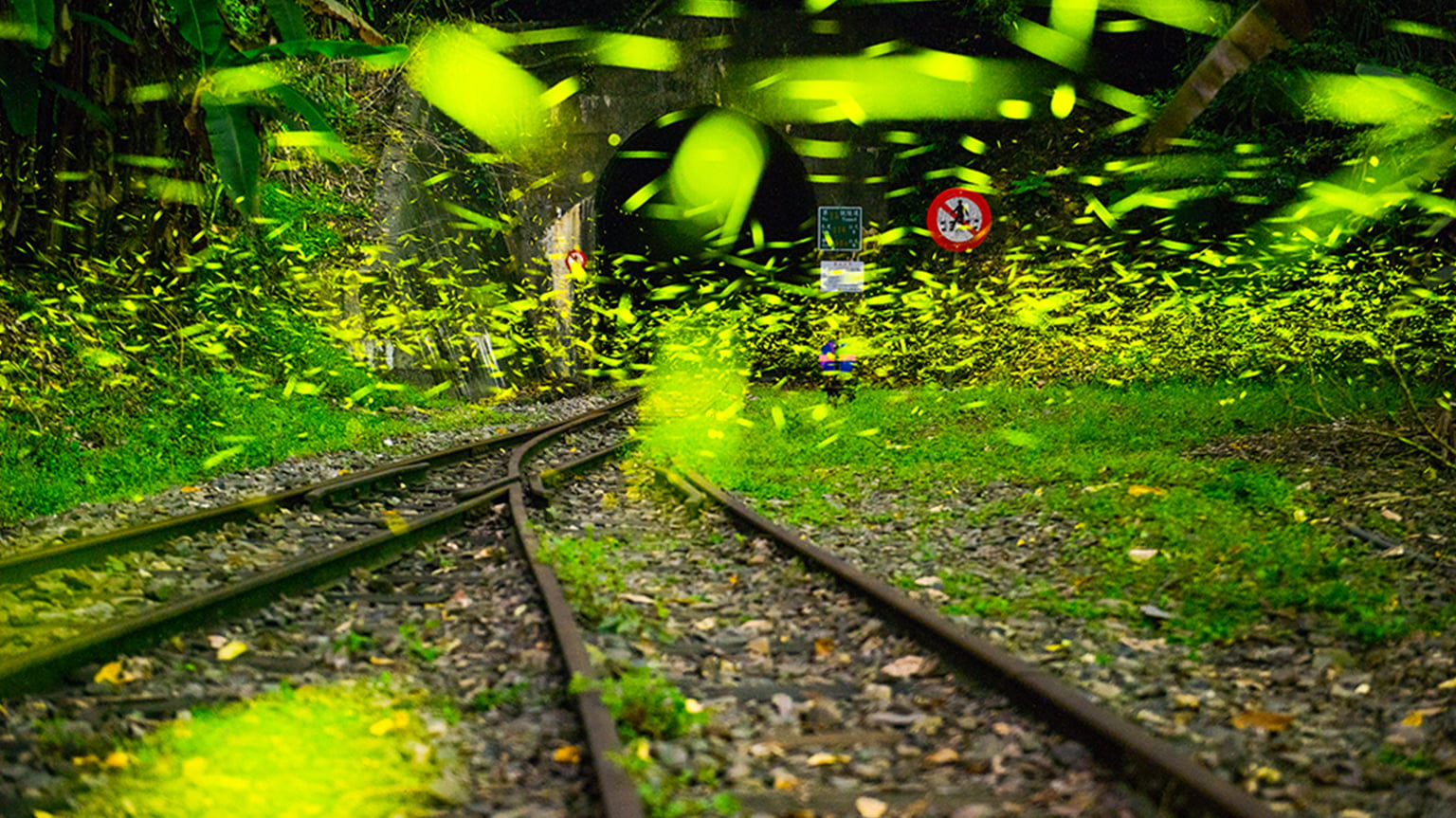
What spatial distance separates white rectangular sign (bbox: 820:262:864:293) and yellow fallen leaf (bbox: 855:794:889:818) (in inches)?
414

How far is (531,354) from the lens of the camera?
54.5 ft

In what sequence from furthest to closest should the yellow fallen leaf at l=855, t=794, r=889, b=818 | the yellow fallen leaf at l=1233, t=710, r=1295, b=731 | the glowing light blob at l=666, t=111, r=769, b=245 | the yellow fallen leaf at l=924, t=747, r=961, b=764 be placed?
the glowing light blob at l=666, t=111, r=769, b=245 < the yellow fallen leaf at l=1233, t=710, r=1295, b=731 < the yellow fallen leaf at l=924, t=747, r=961, b=764 < the yellow fallen leaf at l=855, t=794, r=889, b=818

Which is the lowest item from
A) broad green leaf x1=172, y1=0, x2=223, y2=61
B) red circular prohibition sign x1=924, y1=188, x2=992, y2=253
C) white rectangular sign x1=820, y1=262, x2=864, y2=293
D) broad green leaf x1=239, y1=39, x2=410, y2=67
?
white rectangular sign x1=820, y1=262, x2=864, y2=293

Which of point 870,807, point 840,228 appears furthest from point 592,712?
point 840,228

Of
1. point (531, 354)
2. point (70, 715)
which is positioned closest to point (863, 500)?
point (70, 715)

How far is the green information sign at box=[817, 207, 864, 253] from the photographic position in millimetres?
14062

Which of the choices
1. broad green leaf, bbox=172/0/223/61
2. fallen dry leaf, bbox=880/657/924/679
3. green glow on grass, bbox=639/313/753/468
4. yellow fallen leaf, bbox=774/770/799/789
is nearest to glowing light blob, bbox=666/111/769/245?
green glow on grass, bbox=639/313/753/468

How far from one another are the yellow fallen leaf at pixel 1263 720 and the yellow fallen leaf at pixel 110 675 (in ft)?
12.2

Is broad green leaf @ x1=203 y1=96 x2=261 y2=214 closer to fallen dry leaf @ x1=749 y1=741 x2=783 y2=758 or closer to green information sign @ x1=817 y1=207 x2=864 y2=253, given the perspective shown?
fallen dry leaf @ x1=749 y1=741 x2=783 y2=758

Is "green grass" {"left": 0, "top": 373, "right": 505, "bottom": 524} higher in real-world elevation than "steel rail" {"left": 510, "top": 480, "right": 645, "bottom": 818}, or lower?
higher

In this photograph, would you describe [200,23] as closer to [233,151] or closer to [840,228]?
[233,151]

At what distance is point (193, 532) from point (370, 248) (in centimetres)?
833

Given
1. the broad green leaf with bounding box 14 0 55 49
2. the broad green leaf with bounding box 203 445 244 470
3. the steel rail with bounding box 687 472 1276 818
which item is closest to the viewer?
the steel rail with bounding box 687 472 1276 818

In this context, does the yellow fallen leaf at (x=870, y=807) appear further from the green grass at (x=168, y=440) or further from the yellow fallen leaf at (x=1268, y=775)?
the green grass at (x=168, y=440)
